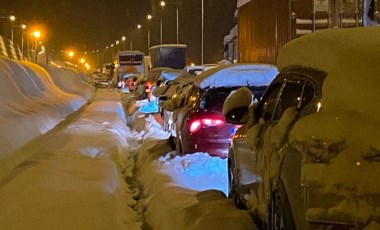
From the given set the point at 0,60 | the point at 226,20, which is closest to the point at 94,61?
the point at 226,20

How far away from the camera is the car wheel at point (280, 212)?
5262 mm

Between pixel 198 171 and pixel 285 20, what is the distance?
9428 mm

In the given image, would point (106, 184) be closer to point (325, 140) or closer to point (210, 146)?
point (210, 146)

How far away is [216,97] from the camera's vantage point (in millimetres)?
11719

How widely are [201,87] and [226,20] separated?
59055 millimetres

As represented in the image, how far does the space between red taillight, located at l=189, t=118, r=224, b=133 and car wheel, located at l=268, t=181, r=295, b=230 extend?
5295 mm

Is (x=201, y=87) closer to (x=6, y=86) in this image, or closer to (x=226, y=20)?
(x=6, y=86)

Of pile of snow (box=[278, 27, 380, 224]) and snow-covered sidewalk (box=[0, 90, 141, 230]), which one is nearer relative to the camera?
pile of snow (box=[278, 27, 380, 224])

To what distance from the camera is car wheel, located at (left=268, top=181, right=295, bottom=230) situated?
5.26 meters

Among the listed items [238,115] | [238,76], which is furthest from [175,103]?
[238,115]

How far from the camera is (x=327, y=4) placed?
17203 millimetres

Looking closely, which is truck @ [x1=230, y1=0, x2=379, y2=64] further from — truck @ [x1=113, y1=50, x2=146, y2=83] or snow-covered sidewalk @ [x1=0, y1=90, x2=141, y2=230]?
truck @ [x1=113, y1=50, x2=146, y2=83]

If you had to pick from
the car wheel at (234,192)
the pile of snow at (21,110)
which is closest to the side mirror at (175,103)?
the pile of snow at (21,110)

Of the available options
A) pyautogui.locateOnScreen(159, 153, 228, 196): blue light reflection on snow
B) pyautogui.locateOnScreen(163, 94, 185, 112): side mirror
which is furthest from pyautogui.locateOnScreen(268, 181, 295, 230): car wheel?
pyautogui.locateOnScreen(163, 94, 185, 112): side mirror
